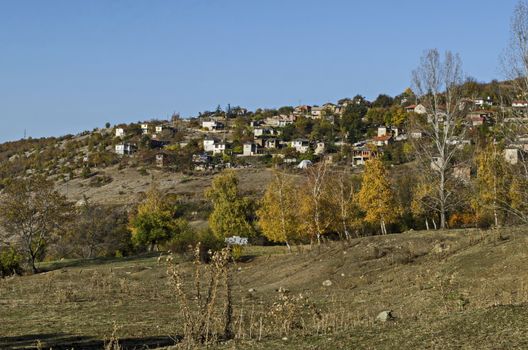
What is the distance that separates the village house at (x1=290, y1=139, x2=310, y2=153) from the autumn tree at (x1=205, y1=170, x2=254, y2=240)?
318 ft

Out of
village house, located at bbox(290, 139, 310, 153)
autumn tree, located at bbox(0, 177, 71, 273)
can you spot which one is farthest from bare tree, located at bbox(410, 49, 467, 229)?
village house, located at bbox(290, 139, 310, 153)

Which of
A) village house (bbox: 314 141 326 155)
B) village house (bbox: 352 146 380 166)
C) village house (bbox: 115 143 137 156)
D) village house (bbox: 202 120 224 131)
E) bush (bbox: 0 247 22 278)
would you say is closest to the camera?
bush (bbox: 0 247 22 278)

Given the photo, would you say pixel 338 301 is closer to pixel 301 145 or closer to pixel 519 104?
pixel 519 104

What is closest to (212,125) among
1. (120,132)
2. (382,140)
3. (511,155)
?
(120,132)

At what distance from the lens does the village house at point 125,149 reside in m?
162

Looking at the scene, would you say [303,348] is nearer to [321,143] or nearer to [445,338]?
[445,338]

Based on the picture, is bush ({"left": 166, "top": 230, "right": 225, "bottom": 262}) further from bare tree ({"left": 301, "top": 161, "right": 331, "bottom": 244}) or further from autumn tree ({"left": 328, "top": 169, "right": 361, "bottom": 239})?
autumn tree ({"left": 328, "top": 169, "right": 361, "bottom": 239})

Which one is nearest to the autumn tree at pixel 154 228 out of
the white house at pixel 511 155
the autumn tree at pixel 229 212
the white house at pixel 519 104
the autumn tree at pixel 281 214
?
the autumn tree at pixel 229 212

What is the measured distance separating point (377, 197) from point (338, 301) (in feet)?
91.5

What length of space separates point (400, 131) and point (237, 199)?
112 m

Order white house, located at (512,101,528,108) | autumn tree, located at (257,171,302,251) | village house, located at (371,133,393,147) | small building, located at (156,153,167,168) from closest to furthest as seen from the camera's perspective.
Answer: white house, located at (512,101,528,108) < autumn tree, located at (257,171,302,251) < village house, located at (371,133,393,147) < small building, located at (156,153,167,168)

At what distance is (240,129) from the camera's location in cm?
18650

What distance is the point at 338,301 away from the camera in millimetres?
20359

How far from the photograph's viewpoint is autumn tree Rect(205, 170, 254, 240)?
50.6 m
